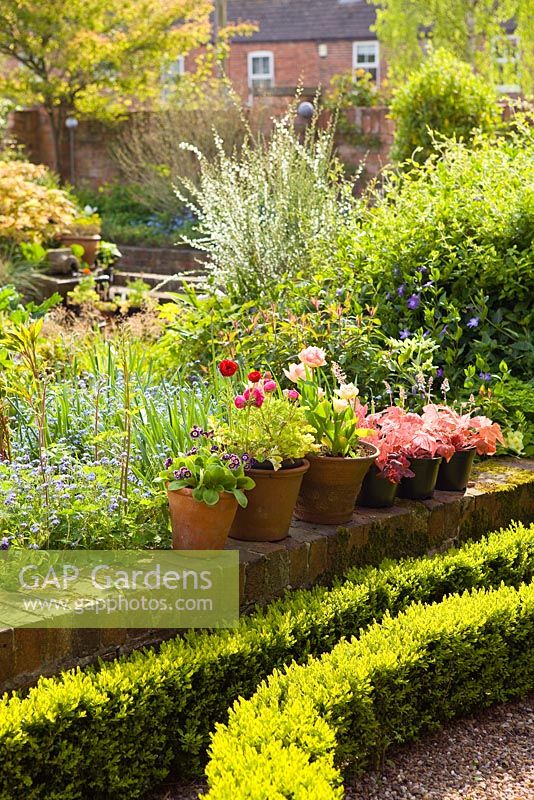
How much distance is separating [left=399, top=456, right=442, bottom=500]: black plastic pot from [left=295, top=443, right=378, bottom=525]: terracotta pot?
23 centimetres

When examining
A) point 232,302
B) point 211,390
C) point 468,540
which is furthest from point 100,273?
point 468,540

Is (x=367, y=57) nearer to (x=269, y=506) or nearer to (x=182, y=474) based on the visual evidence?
(x=269, y=506)

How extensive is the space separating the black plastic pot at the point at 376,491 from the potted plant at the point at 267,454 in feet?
1.40

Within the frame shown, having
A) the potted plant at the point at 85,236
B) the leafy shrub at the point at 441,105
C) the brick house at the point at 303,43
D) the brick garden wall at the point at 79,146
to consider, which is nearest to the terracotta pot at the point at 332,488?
the leafy shrub at the point at 441,105

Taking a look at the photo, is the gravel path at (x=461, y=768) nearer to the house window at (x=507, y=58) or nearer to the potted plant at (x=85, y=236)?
the potted plant at (x=85, y=236)

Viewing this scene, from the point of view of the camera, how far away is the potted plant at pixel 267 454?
3312 mm

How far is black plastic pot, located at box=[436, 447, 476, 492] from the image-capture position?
3934 millimetres

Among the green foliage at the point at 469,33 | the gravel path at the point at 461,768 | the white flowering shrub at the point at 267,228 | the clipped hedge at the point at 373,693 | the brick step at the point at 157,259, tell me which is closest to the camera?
the clipped hedge at the point at 373,693

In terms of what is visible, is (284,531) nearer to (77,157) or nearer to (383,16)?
(77,157)

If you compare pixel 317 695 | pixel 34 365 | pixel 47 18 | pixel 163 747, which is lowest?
pixel 163 747

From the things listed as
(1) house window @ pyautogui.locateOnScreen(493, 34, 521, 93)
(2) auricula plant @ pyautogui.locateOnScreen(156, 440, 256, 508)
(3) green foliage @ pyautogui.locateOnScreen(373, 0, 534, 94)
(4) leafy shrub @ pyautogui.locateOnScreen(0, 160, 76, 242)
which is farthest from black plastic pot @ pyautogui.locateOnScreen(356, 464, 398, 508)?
(1) house window @ pyautogui.locateOnScreen(493, 34, 521, 93)

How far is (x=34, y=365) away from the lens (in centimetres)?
334

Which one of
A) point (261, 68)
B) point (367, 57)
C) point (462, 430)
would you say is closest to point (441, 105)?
point (462, 430)

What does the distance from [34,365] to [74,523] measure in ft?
1.73
